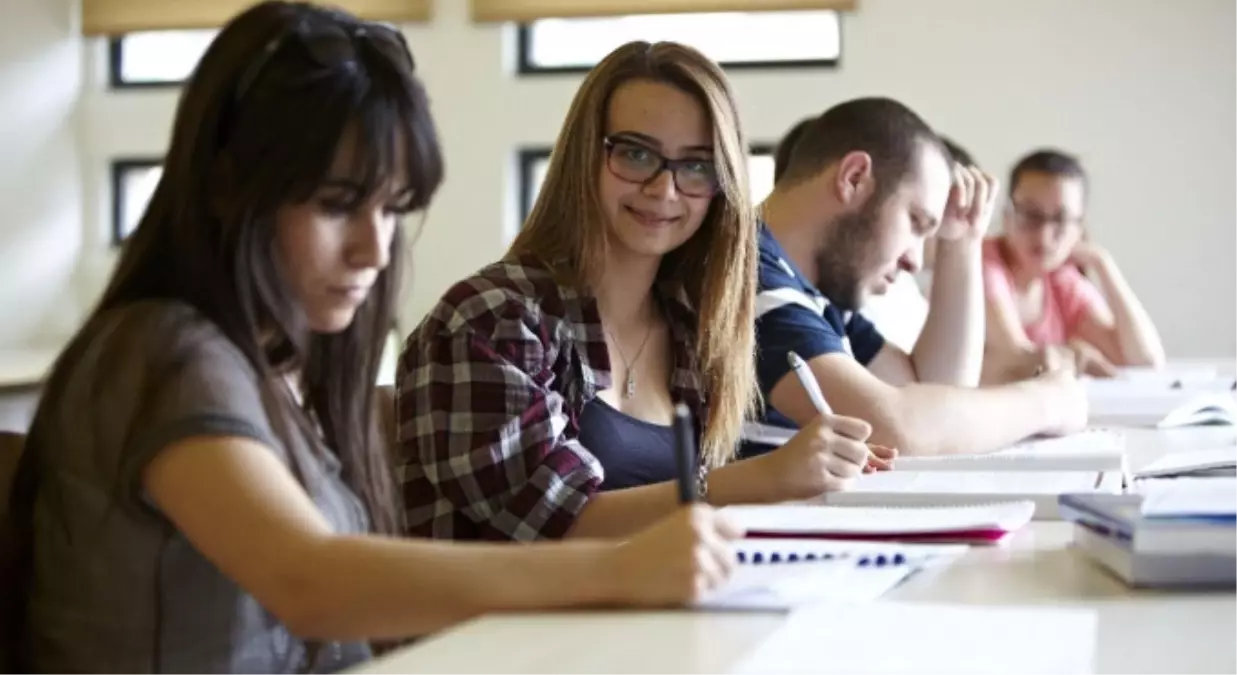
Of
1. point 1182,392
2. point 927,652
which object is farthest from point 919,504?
point 1182,392

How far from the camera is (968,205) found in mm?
2709

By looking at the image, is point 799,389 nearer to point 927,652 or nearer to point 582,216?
point 582,216

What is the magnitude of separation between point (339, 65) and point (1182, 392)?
2.23 m

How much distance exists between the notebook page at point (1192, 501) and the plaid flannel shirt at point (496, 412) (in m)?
0.62

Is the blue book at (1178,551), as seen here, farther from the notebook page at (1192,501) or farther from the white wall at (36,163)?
the white wall at (36,163)

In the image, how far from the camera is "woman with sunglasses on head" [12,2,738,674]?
1.06m

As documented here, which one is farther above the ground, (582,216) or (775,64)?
(775,64)

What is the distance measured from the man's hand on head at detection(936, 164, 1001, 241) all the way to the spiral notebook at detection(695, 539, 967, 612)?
1.44 m

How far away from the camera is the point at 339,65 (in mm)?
1182

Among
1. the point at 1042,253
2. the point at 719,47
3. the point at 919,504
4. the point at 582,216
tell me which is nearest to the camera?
the point at 919,504

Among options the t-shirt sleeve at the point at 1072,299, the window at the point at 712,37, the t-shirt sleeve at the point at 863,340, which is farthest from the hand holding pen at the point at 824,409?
the window at the point at 712,37

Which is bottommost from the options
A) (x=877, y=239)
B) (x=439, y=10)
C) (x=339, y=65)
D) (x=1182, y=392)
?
(x=1182, y=392)

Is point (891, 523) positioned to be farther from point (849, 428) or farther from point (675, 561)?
point (675, 561)

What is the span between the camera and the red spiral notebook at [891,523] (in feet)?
4.39
